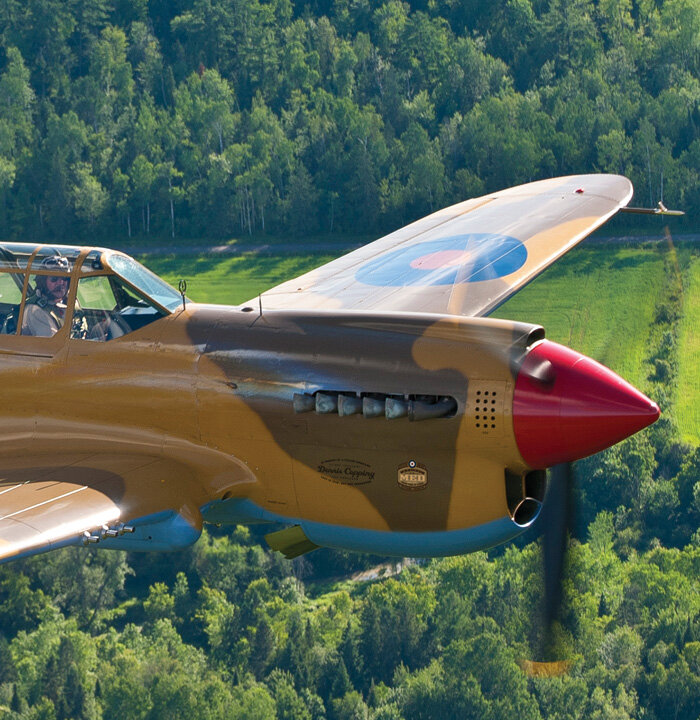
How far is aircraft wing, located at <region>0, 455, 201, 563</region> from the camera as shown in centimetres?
1445

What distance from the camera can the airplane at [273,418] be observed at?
14312 millimetres

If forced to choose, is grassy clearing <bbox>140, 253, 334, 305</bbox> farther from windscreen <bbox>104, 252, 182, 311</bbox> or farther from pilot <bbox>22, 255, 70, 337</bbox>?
windscreen <bbox>104, 252, 182, 311</bbox>

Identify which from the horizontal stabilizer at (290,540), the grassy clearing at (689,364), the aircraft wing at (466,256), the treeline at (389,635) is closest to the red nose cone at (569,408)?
the horizontal stabilizer at (290,540)

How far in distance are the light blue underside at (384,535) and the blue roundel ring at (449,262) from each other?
21.5 feet

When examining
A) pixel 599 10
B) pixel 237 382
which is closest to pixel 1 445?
pixel 237 382

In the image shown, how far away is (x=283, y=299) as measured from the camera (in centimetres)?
2083

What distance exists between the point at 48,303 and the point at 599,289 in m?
55.8

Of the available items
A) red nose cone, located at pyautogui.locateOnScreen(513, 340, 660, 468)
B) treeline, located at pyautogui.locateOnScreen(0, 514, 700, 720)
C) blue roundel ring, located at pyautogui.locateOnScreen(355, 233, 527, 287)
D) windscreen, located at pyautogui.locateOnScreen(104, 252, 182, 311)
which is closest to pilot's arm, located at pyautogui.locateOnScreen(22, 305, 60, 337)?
windscreen, located at pyautogui.locateOnScreen(104, 252, 182, 311)

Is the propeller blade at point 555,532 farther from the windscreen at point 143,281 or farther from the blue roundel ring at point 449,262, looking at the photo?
the blue roundel ring at point 449,262

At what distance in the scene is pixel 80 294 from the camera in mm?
16266

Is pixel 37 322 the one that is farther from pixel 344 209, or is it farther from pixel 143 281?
pixel 344 209

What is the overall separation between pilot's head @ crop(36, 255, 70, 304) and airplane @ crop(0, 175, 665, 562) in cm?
3

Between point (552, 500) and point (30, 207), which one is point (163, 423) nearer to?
point (552, 500)

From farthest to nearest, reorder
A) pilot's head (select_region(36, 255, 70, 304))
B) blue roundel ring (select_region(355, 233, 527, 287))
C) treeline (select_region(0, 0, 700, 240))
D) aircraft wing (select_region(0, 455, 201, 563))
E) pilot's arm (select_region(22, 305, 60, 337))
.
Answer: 1. treeline (select_region(0, 0, 700, 240))
2. blue roundel ring (select_region(355, 233, 527, 287))
3. pilot's arm (select_region(22, 305, 60, 337))
4. pilot's head (select_region(36, 255, 70, 304))
5. aircraft wing (select_region(0, 455, 201, 563))
